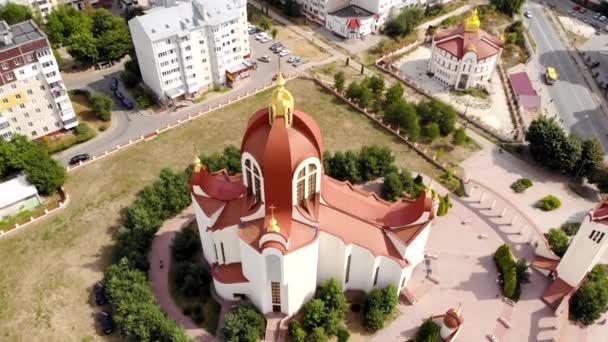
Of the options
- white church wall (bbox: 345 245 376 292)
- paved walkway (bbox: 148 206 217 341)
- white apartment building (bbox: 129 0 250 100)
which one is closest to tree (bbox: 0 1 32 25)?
white apartment building (bbox: 129 0 250 100)

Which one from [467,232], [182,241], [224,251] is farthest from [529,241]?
[182,241]

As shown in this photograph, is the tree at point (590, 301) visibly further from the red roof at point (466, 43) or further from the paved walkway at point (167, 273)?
the red roof at point (466, 43)

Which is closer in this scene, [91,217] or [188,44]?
[91,217]

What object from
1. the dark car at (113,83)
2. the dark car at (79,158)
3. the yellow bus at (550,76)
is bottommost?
the dark car at (79,158)

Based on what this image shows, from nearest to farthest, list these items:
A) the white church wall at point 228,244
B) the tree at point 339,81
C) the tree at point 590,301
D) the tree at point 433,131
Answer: the white church wall at point 228,244, the tree at point 590,301, the tree at point 433,131, the tree at point 339,81

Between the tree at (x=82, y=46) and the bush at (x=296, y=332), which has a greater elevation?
the tree at (x=82, y=46)

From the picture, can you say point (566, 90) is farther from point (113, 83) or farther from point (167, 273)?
point (113, 83)

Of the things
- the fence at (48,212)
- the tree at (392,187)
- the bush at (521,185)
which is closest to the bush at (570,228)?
the bush at (521,185)

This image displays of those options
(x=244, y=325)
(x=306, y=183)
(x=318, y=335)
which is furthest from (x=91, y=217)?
(x=318, y=335)
